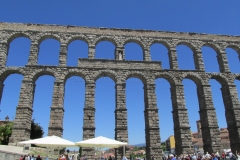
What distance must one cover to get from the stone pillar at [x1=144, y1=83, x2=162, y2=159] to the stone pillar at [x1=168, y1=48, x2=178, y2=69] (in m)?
3.09

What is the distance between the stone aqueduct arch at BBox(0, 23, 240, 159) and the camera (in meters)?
19.1

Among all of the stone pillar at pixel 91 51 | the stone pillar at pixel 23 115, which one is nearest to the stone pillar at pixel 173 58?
the stone pillar at pixel 91 51

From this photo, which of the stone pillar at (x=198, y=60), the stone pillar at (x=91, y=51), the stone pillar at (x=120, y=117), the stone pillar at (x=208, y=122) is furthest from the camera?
A: the stone pillar at (x=198, y=60)

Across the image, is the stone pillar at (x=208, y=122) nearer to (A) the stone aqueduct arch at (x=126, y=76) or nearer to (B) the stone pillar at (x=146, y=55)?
(A) the stone aqueduct arch at (x=126, y=76)

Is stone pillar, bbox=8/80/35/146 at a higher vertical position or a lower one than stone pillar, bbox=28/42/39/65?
lower

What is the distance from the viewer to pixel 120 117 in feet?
63.7

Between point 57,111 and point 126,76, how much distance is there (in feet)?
22.2

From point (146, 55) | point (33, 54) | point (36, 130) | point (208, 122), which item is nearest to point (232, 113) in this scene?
point (208, 122)

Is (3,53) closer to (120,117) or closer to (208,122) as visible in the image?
(120,117)

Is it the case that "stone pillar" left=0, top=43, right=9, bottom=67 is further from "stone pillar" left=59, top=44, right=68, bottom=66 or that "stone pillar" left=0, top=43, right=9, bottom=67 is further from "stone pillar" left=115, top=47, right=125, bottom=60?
"stone pillar" left=115, top=47, right=125, bottom=60

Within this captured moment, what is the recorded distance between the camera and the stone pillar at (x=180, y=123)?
19.4 metres

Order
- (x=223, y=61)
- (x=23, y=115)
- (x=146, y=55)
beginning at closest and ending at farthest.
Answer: (x=23, y=115)
(x=146, y=55)
(x=223, y=61)

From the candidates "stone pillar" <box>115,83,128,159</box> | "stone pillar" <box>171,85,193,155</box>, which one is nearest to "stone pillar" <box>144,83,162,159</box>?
"stone pillar" <box>171,85,193,155</box>

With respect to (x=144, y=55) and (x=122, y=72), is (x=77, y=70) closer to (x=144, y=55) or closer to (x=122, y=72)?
(x=122, y=72)
